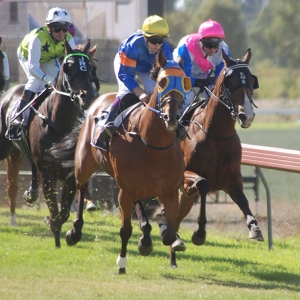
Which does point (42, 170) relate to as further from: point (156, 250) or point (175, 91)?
point (175, 91)

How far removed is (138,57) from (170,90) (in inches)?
41.9

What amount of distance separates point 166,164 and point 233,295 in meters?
1.21

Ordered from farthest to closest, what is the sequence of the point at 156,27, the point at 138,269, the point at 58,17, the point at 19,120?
the point at 19,120
the point at 58,17
the point at 138,269
the point at 156,27

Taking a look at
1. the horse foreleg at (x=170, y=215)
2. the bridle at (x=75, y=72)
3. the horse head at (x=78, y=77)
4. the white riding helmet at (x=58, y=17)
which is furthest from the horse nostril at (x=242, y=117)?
the white riding helmet at (x=58, y=17)

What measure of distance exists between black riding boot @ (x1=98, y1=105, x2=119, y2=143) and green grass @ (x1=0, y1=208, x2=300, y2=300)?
3.97 feet

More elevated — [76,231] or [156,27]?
[156,27]

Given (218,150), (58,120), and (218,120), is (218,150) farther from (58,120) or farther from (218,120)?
(58,120)

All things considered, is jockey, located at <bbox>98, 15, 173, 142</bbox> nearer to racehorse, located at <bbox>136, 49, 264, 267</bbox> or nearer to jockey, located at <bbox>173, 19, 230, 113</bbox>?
jockey, located at <bbox>173, 19, 230, 113</bbox>

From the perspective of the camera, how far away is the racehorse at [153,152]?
6.46m

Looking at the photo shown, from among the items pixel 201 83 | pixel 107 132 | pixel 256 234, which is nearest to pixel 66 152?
pixel 107 132

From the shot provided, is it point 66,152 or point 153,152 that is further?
point 66,152

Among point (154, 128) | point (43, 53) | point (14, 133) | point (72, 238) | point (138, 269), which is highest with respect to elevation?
point (43, 53)

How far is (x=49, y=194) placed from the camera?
846 cm

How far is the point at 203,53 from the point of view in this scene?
26.6 ft
